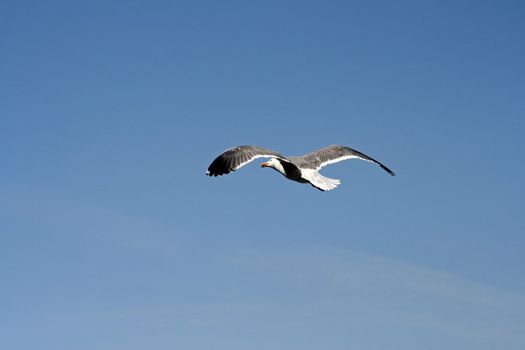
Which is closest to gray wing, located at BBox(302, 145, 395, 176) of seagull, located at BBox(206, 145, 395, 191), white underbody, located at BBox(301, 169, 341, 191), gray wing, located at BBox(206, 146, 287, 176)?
seagull, located at BBox(206, 145, 395, 191)

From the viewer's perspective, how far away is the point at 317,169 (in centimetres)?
3083

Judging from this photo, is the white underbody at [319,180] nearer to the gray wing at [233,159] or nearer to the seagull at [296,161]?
the seagull at [296,161]

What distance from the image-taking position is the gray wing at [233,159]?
89.8ft

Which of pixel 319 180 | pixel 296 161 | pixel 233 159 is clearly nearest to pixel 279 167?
pixel 296 161

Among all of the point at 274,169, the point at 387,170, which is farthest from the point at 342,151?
the point at 274,169

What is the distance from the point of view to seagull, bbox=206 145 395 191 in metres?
27.5

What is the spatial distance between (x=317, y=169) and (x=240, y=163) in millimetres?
4527

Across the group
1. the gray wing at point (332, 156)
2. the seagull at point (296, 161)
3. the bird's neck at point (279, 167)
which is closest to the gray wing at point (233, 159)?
the seagull at point (296, 161)

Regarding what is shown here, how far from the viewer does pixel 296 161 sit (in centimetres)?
3003

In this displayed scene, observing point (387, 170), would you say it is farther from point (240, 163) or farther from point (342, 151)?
point (240, 163)

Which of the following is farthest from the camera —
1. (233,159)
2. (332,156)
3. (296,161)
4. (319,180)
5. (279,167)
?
(332,156)

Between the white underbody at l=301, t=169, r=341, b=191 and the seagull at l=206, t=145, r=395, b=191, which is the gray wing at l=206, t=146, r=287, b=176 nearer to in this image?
the seagull at l=206, t=145, r=395, b=191

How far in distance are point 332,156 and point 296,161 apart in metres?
2.89

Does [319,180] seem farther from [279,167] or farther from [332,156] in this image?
[332,156]
